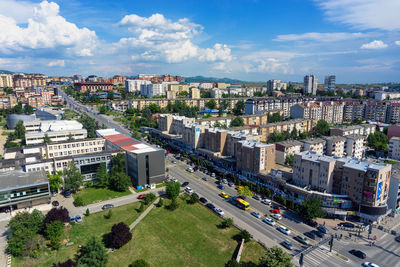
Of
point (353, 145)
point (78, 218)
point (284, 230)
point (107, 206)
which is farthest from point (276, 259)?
point (353, 145)

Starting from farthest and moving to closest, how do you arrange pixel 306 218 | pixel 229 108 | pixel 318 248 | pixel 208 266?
pixel 229 108
pixel 306 218
pixel 318 248
pixel 208 266

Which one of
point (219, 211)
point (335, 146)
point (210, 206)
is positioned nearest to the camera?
point (219, 211)

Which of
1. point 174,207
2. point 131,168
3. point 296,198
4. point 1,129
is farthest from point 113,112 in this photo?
point 296,198

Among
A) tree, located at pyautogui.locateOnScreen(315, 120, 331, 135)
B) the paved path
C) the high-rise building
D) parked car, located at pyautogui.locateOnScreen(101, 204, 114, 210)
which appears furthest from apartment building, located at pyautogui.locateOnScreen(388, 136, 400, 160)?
the high-rise building

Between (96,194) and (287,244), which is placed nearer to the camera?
(287,244)

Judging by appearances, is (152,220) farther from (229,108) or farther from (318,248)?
(229,108)

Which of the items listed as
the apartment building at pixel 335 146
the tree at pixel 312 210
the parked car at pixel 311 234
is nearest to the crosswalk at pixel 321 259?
the parked car at pixel 311 234

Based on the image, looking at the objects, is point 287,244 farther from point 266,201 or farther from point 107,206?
point 107,206
